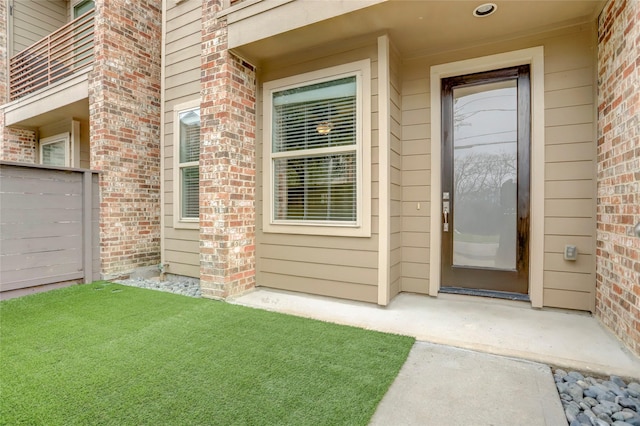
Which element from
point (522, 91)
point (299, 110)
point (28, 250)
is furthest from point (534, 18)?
point (28, 250)

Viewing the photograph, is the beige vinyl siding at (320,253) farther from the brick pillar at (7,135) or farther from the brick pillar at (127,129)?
the brick pillar at (7,135)

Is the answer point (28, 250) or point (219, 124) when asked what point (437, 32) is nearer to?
point (219, 124)

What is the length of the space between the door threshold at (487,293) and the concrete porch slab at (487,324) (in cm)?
4

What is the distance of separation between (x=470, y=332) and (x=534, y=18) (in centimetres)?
282

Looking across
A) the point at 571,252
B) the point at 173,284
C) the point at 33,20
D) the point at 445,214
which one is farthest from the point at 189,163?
the point at 33,20

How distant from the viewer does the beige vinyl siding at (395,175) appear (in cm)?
332

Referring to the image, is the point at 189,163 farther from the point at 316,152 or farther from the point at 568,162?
the point at 568,162

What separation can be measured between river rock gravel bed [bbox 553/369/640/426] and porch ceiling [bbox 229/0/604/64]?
286 centimetres

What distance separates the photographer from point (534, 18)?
111 inches

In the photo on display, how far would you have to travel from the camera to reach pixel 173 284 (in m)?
4.38

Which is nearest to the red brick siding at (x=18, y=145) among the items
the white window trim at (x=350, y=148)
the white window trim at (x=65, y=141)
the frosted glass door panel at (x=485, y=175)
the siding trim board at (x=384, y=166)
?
the white window trim at (x=65, y=141)

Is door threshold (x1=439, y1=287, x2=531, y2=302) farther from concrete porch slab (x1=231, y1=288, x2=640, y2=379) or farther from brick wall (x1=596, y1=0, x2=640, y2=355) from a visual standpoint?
brick wall (x1=596, y1=0, x2=640, y2=355)

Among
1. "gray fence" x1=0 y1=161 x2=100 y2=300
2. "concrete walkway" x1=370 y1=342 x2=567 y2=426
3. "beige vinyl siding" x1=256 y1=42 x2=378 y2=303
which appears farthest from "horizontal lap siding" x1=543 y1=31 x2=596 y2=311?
"gray fence" x1=0 y1=161 x2=100 y2=300

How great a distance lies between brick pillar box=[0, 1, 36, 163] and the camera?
6.66 metres
